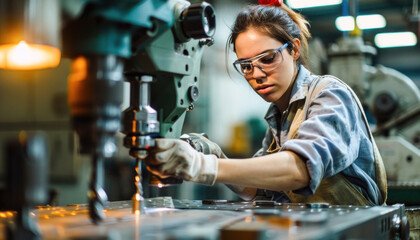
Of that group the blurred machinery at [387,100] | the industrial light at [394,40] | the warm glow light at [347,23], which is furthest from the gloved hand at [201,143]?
the industrial light at [394,40]

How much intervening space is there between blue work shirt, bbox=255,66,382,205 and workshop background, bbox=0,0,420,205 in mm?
505

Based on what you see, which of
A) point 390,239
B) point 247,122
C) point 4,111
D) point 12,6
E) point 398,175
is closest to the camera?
point 12,6

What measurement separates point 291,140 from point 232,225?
537mm

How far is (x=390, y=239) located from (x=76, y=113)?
829 millimetres

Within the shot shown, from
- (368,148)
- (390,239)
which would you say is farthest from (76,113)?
(368,148)

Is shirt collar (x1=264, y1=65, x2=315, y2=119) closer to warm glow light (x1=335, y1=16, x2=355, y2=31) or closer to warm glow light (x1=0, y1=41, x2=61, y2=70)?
warm glow light (x1=0, y1=41, x2=61, y2=70)

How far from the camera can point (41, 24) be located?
1176mm

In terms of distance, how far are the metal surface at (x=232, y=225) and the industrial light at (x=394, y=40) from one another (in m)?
9.23

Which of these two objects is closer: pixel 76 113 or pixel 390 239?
pixel 76 113

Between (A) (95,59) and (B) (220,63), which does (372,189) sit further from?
(B) (220,63)

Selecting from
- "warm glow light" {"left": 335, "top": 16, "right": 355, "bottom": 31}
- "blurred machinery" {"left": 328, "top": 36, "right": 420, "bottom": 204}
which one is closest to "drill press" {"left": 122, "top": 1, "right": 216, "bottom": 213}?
"blurred machinery" {"left": 328, "top": 36, "right": 420, "bottom": 204}

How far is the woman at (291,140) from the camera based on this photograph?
132 cm

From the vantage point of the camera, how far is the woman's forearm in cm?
133

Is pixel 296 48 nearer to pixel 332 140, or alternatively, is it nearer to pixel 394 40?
pixel 332 140
